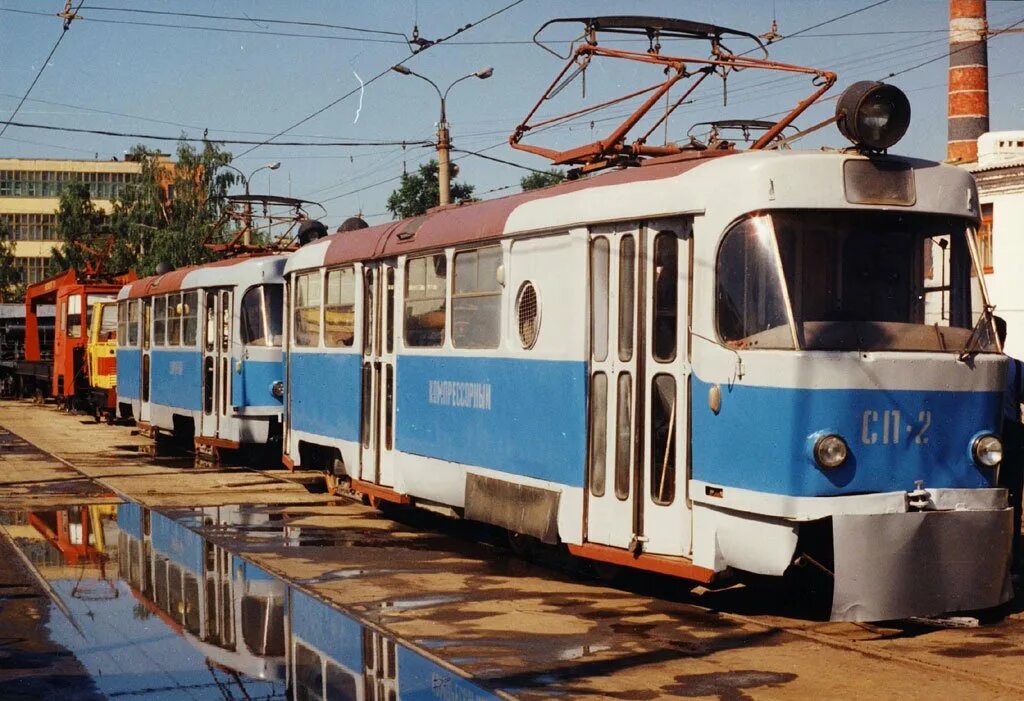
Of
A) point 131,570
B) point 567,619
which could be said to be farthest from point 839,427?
point 131,570

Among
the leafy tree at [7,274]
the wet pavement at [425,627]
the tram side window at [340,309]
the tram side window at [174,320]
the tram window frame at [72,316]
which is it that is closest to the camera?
the wet pavement at [425,627]

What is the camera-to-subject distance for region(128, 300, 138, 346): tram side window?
27906 mm

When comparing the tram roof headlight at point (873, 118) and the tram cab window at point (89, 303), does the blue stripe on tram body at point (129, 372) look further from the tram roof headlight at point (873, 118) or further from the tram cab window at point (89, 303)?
the tram roof headlight at point (873, 118)

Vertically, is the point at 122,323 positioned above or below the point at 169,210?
below

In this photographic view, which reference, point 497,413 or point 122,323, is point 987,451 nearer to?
point 497,413

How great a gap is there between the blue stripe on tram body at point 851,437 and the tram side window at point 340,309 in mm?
6862

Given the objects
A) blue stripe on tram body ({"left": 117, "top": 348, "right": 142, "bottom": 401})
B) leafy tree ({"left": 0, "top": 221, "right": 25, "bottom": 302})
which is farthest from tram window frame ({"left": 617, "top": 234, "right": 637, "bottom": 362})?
leafy tree ({"left": 0, "top": 221, "right": 25, "bottom": 302})

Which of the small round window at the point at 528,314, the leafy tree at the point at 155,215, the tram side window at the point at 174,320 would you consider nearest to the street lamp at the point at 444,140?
the tram side window at the point at 174,320

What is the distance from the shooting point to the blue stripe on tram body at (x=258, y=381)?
20219mm

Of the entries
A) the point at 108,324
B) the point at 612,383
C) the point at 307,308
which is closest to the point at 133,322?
the point at 108,324

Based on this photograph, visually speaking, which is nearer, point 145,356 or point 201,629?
point 201,629

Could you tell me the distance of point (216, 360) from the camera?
2170cm

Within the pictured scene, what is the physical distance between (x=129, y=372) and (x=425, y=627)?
67.8 feet

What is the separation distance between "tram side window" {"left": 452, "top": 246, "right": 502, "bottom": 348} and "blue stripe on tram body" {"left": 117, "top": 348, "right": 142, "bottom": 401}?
16.0 metres
